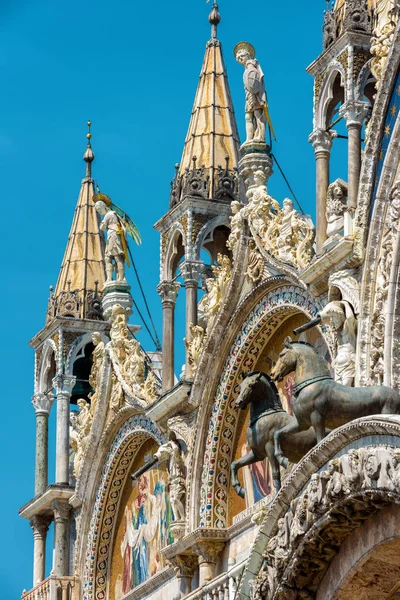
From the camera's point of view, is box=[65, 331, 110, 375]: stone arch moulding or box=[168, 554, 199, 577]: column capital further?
box=[65, 331, 110, 375]: stone arch moulding

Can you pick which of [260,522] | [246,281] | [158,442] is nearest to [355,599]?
[260,522]

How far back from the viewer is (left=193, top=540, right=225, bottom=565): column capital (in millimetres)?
27500

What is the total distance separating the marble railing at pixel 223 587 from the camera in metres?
23.1

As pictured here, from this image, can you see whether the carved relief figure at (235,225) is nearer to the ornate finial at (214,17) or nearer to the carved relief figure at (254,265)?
the carved relief figure at (254,265)

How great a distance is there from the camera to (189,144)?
31.0 m

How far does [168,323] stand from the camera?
30484 millimetres

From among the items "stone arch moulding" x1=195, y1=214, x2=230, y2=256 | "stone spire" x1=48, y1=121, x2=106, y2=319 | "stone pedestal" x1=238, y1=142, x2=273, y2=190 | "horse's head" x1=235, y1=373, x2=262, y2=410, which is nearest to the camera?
"horse's head" x1=235, y1=373, x2=262, y2=410

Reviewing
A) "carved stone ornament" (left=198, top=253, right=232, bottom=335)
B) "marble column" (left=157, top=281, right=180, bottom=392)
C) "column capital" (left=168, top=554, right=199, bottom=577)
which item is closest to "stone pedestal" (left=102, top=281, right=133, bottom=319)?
"marble column" (left=157, top=281, right=180, bottom=392)

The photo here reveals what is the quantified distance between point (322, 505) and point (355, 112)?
6090mm

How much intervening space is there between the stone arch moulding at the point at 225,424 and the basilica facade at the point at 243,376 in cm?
3

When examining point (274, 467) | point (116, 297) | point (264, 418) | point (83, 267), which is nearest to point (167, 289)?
point (116, 297)

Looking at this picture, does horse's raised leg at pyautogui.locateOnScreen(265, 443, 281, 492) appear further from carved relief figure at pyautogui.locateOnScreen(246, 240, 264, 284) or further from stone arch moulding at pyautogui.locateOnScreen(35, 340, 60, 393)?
stone arch moulding at pyautogui.locateOnScreen(35, 340, 60, 393)

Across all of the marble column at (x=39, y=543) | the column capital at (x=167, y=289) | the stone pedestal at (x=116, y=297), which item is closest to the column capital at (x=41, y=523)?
the marble column at (x=39, y=543)

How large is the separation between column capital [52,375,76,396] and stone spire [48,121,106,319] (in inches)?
45.1
